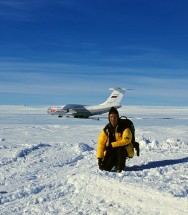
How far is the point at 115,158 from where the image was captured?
7.80 meters

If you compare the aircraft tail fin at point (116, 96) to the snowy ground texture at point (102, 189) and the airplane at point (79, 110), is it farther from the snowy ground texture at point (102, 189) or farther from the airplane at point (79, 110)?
the snowy ground texture at point (102, 189)

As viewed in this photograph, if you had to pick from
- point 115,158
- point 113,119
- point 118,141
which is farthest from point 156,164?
point 113,119

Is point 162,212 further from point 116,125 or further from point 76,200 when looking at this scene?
point 116,125

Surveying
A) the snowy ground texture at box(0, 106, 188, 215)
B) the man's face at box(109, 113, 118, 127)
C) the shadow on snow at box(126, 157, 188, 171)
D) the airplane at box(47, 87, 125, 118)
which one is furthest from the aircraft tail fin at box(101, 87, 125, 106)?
the man's face at box(109, 113, 118, 127)

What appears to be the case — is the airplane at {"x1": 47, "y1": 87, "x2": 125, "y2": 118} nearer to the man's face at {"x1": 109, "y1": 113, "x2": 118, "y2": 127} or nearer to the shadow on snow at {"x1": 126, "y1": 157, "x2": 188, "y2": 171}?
the shadow on snow at {"x1": 126, "y1": 157, "x2": 188, "y2": 171}

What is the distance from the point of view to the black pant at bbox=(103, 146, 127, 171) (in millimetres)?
7645

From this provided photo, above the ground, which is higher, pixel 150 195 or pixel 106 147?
pixel 106 147

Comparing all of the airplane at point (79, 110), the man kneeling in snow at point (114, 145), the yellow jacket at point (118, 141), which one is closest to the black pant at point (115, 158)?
the man kneeling in snow at point (114, 145)

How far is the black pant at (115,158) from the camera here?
7645 mm

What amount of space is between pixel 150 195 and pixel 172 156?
414 cm

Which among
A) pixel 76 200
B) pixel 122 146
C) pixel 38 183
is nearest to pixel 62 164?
pixel 38 183

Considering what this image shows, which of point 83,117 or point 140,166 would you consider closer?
point 140,166

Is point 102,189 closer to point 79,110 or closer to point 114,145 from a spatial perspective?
point 114,145

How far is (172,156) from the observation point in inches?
390
